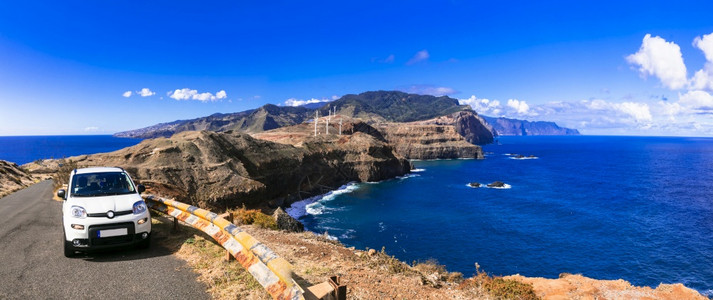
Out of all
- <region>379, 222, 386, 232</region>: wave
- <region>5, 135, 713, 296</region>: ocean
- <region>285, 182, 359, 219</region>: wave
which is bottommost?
<region>5, 135, 713, 296</region>: ocean

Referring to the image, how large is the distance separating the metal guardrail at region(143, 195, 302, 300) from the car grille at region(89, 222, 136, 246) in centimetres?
152

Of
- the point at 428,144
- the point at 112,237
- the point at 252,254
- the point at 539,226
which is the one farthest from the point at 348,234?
the point at 428,144

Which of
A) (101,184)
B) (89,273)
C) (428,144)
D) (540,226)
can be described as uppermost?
(101,184)

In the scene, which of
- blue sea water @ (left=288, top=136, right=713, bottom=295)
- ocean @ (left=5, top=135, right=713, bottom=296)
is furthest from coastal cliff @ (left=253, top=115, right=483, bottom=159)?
blue sea water @ (left=288, top=136, right=713, bottom=295)

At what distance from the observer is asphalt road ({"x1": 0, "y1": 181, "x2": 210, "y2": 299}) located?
20.4 feet

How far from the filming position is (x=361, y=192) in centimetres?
6141

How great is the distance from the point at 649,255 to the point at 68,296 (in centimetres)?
4178

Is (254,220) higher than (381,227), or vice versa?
(254,220)

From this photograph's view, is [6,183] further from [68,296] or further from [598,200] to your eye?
[598,200]

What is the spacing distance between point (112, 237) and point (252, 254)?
14.6 feet

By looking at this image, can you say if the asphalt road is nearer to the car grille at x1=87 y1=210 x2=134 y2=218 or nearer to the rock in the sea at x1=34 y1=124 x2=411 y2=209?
the car grille at x1=87 y1=210 x2=134 y2=218

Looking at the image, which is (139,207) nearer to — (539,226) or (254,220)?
(254,220)

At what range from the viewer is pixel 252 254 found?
6121 millimetres

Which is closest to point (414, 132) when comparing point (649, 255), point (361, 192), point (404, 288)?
point (361, 192)
